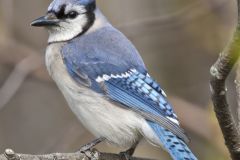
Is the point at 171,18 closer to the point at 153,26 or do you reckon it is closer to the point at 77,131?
the point at 153,26

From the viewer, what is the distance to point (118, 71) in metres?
3.50

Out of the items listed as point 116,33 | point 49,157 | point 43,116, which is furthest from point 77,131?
point 49,157

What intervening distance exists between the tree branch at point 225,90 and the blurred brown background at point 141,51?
7.47 ft

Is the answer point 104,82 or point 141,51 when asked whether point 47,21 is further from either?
point 141,51

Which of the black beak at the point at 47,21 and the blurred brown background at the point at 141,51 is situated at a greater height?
the black beak at the point at 47,21

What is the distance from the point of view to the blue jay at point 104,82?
10.6ft

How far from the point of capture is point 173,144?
306 centimetres

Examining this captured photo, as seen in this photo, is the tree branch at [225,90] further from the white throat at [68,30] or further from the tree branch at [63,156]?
the white throat at [68,30]

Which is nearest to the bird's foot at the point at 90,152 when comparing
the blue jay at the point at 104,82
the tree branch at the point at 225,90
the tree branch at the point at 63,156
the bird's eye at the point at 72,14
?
the tree branch at the point at 63,156

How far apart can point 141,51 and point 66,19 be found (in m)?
2.10

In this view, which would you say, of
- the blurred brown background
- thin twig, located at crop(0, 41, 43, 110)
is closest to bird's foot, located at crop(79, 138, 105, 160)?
thin twig, located at crop(0, 41, 43, 110)

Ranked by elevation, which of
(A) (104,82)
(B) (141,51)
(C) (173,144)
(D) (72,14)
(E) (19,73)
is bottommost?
(B) (141,51)

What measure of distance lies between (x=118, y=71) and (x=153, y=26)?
171 cm

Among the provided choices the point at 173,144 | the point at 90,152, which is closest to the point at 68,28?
the point at 90,152
